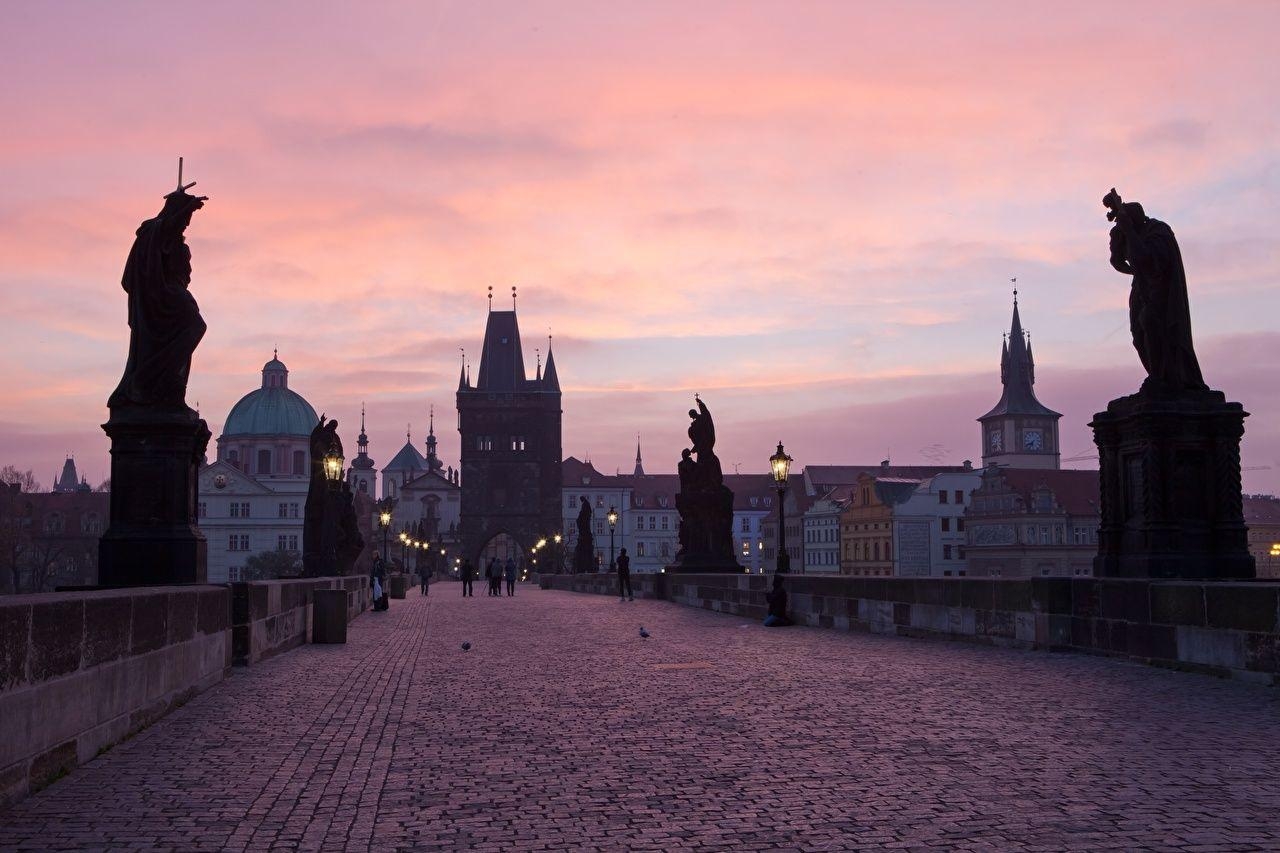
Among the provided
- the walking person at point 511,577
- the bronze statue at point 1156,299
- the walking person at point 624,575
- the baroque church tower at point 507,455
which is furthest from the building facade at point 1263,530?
the bronze statue at point 1156,299

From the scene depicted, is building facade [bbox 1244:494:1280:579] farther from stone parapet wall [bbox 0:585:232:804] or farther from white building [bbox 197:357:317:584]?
stone parapet wall [bbox 0:585:232:804]

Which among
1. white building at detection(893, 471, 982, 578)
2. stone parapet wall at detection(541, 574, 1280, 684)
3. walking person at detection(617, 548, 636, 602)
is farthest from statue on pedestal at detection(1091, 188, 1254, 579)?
white building at detection(893, 471, 982, 578)

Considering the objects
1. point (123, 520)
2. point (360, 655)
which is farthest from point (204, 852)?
point (360, 655)

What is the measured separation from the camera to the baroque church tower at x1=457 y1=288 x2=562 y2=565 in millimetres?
158000

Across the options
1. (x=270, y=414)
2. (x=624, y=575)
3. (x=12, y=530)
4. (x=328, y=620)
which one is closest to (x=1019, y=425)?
(x=270, y=414)

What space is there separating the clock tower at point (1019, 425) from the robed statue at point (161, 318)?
588 ft

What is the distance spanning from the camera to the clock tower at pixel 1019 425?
7441 inches

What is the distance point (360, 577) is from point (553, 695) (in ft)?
84.9

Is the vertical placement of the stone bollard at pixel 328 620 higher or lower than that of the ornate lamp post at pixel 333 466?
lower

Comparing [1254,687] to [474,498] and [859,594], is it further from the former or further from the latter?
[474,498]

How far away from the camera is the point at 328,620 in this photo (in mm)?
21703

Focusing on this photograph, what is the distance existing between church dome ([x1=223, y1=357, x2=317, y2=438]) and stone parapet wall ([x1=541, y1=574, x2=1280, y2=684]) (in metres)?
A: 146

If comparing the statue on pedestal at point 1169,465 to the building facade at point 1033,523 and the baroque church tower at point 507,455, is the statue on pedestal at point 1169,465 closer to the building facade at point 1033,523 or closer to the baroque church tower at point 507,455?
the building facade at point 1033,523

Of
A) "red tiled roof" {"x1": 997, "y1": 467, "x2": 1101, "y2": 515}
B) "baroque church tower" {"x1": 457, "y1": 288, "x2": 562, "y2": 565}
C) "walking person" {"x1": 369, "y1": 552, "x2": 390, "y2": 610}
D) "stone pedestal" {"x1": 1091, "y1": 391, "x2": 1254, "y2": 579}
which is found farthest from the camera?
"baroque church tower" {"x1": 457, "y1": 288, "x2": 562, "y2": 565}
